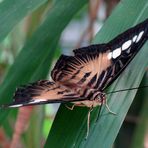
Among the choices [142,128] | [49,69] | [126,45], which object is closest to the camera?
[126,45]

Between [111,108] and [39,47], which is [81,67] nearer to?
[39,47]

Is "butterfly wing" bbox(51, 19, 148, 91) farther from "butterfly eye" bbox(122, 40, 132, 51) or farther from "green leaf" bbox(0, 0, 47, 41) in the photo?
"green leaf" bbox(0, 0, 47, 41)

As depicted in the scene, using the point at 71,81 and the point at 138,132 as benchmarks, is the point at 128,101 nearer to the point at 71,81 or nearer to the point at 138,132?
the point at 71,81

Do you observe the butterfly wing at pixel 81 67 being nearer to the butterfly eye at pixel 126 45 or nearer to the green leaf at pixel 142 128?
the butterfly eye at pixel 126 45

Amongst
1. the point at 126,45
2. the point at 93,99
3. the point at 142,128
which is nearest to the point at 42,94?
the point at 93,99

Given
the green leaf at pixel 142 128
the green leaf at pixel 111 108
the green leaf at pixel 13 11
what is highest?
the green leaf at pixel 13 11

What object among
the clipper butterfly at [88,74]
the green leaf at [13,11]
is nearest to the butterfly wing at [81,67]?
the clipper butterfly at [88,74]
